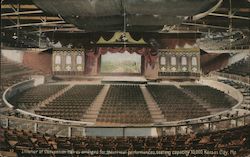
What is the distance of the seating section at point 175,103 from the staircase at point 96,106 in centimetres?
100

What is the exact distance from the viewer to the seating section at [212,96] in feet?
17.4

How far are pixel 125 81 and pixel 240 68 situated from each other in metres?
2.64

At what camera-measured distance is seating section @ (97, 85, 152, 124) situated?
4574 millimetres

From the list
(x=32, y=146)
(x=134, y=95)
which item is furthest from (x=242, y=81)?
(x=32, y=146)

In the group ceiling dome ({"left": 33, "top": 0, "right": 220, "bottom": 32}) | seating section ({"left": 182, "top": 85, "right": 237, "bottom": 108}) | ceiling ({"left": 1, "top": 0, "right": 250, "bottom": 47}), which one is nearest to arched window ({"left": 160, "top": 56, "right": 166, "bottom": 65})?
ceiling ({"left": 1, "top": 0, "right": 250, "bottom": 47})

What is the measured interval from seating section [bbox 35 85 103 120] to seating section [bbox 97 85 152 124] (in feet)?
1.20

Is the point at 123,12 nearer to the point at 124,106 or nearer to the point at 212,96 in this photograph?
the point at 124,106

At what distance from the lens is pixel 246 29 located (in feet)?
20.1

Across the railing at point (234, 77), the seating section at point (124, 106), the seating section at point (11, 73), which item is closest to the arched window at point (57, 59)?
the seating section at point (11, 73)

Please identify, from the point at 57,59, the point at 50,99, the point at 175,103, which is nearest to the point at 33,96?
the point at 50,99

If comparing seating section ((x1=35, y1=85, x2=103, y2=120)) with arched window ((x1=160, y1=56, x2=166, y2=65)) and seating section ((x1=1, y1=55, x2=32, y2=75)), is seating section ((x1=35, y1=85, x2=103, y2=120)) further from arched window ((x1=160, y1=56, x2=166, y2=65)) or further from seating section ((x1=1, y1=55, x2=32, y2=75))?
arched window ((x1=160, y1=56, x2=166, y2=65))

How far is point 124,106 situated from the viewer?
17.3ft

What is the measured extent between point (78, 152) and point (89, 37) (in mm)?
2632

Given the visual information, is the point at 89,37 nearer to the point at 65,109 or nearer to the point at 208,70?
the point at 65,109
